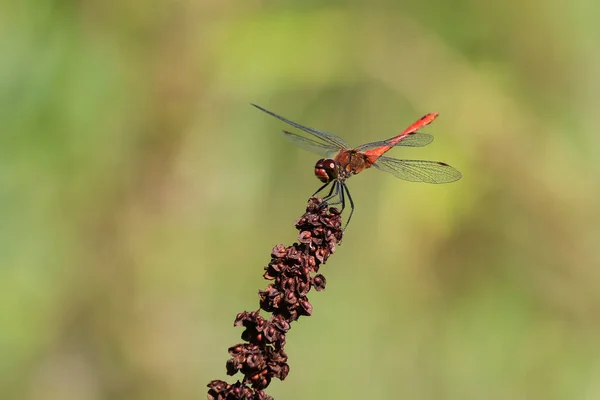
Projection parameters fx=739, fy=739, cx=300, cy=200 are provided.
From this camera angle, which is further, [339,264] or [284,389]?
[339,264]

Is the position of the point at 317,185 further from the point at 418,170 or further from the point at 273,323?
the point at 273,323

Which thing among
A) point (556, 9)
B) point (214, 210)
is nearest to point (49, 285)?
point (214, 210)

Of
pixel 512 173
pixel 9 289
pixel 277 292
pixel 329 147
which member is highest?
pixel 512 173

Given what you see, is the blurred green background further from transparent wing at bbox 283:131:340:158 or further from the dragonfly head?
the dragonfly head

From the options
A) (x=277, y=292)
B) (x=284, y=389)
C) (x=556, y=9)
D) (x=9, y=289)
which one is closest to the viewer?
(x=277, y=292)

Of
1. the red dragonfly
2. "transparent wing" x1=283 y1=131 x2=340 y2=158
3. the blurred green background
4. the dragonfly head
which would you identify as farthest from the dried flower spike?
the blurred green background

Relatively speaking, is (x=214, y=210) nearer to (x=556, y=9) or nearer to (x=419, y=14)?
(x=419, y=14)
